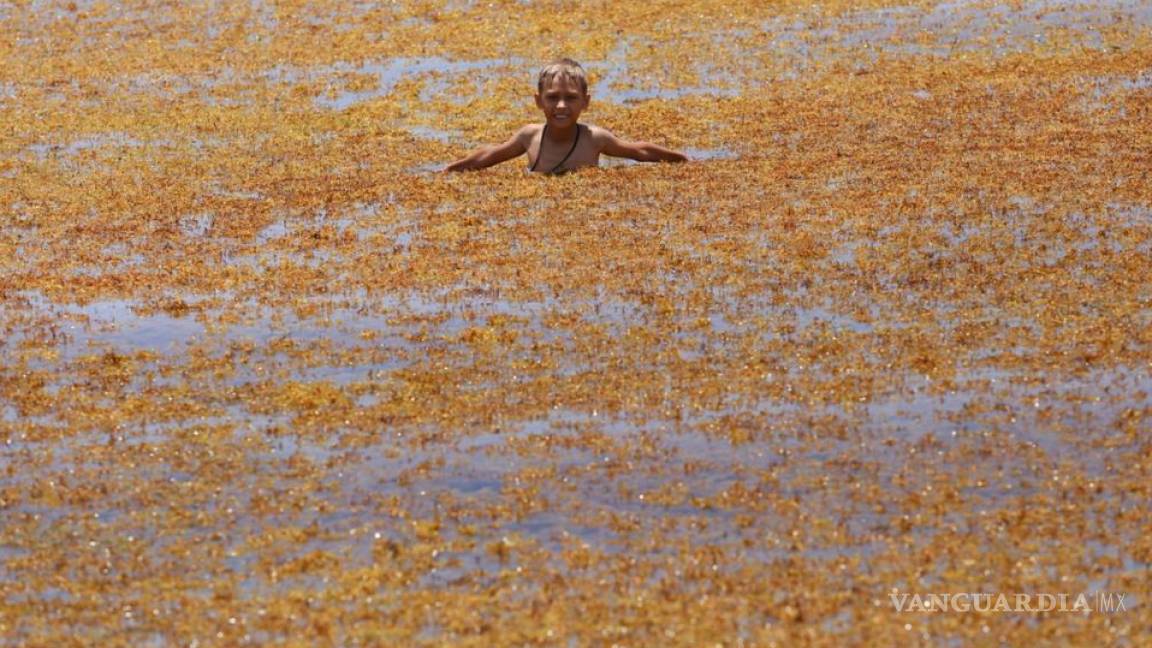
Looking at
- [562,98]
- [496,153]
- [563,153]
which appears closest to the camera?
[563,153]

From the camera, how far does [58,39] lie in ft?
45.8

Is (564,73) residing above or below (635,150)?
above

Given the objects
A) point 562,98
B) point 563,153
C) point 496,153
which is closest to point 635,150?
point 563,153

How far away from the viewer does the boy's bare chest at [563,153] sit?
32.2 ft

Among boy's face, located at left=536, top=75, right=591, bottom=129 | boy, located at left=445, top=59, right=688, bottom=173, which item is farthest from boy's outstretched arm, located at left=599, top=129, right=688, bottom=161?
boy's face, located at left=536, top=75, right=591, bottom=129

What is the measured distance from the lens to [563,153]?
9859 mm

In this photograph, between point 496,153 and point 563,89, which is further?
point 563,89

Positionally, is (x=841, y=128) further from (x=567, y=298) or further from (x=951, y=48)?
(x=567, y=298)

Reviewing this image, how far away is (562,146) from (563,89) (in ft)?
1.41

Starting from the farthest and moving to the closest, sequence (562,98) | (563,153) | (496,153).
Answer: (562,98), (496,153), (563,153)

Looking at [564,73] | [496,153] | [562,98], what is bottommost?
[496,153]

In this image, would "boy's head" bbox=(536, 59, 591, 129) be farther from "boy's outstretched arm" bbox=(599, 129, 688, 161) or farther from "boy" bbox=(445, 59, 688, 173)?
"boy's outstretched arm" bbox=(599, 129, 688, 161)

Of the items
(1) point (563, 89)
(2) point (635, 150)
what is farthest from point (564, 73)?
(2) point (635, 150)

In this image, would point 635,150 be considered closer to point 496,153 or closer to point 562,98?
point 562,98
